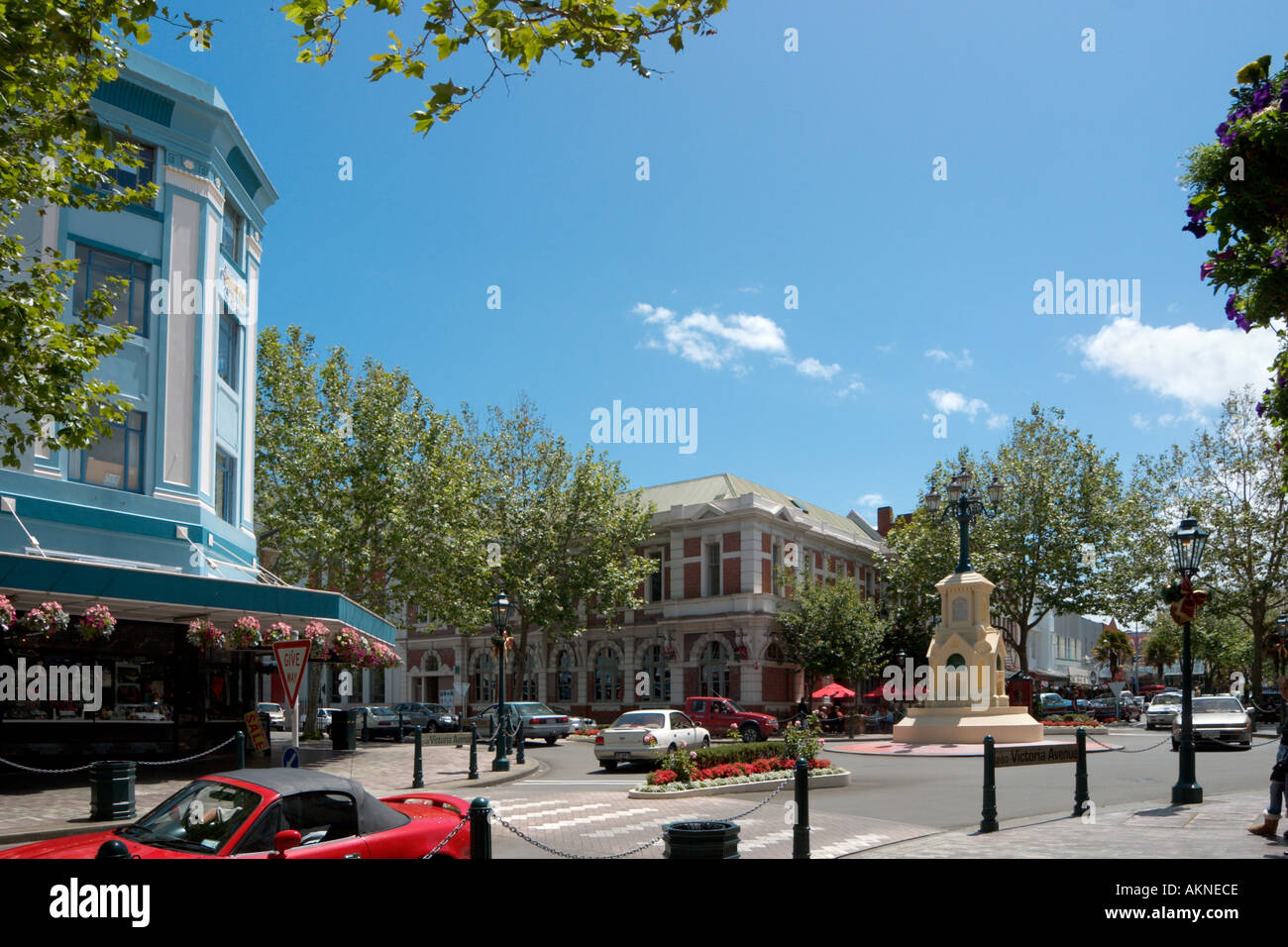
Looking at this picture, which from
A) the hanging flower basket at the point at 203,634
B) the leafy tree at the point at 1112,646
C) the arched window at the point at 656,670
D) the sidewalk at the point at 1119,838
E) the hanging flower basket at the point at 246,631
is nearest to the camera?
the sidewalk at the point at 1119,838

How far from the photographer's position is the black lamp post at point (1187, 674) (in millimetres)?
15203

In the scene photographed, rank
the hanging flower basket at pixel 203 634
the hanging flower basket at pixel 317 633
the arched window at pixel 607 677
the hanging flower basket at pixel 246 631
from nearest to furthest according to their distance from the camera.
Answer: the hanging flower basket at pixel 246 631 < the hanging flower basket at pixel 203 634 < the hanging flower basket at pixel 317 633 < the arched window at pixel 607 677

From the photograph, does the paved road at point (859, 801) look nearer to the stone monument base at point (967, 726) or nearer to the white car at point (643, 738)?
the white car at point (643, 738)

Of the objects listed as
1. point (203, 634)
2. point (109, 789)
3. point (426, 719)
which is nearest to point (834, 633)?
point (426, 719)

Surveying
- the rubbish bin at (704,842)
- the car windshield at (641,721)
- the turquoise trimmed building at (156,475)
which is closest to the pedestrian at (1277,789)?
the rubbish bin at (704,842)

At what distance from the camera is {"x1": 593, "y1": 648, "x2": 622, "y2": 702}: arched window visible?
176 ft

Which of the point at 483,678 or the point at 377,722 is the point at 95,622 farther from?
the point at 483,678

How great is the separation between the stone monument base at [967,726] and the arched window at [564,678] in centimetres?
2703

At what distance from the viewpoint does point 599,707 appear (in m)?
53.7

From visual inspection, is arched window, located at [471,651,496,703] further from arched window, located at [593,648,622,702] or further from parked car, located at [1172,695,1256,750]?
parked car, located at [1172,695,1256,750]

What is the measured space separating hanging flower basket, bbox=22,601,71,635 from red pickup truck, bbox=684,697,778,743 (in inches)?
811

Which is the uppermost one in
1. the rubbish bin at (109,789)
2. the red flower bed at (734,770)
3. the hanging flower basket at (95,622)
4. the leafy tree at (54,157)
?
the leafy tree at (54,157)

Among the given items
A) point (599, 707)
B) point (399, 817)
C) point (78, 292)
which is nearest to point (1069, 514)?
point (599, 707)

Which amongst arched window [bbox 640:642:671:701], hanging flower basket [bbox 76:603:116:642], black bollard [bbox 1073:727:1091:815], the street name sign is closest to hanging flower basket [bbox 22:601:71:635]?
hanging flower basket [bbox 76:603:116:642]
